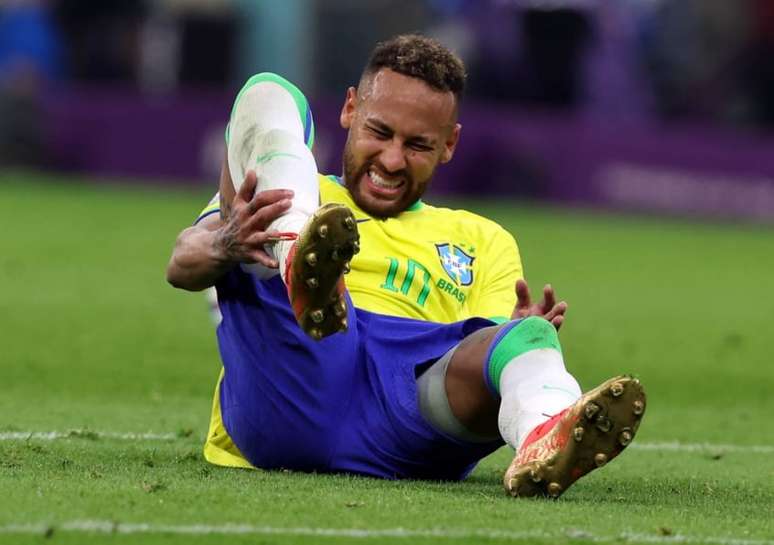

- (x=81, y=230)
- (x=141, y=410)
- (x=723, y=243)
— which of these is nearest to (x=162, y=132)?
(x=81, y=230)

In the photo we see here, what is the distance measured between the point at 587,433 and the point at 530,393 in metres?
0.36

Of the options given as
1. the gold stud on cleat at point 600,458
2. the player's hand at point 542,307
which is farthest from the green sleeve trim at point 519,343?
the gold stud on cleat at point 600,458

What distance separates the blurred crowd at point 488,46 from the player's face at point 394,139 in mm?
14653

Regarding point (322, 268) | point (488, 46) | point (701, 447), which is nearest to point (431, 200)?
point (488, 46)

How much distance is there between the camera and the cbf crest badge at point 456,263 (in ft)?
20.6

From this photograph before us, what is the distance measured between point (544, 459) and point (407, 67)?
1617 millimetres

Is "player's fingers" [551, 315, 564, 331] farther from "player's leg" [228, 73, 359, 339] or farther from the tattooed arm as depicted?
the tattooed arm

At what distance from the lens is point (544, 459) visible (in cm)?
512

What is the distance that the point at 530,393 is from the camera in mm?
5309

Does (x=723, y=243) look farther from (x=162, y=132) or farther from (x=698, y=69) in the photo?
(x=162, y=132)

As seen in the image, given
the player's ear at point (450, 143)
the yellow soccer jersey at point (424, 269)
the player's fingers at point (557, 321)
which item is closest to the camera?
the player's fingers at point (557, 321)

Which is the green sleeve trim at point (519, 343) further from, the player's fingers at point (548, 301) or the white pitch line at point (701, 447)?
the white pitch line at point (701, 447)

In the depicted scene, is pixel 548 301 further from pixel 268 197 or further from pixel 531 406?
pixel 268 197

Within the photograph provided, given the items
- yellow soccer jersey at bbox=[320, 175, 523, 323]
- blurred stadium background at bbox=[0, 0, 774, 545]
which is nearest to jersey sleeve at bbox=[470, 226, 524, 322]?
yellow soccer jersey at bbox=[320, 175, 523, 323]
